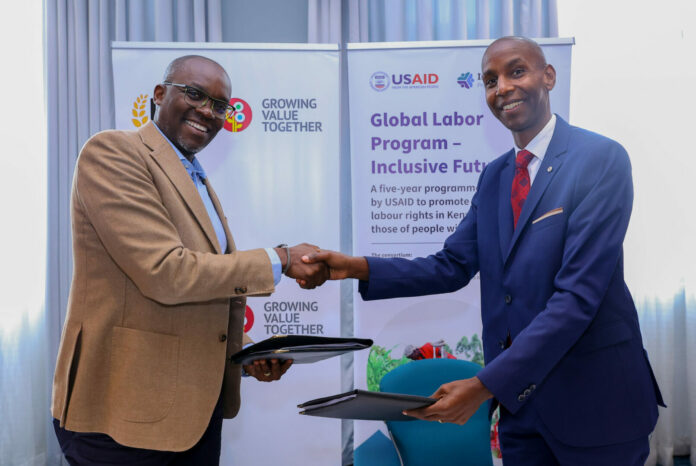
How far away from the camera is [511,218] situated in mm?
1932

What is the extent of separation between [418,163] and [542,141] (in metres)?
2.01

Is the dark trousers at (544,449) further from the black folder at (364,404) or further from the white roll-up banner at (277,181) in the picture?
the white roll-up banner at (277,181)

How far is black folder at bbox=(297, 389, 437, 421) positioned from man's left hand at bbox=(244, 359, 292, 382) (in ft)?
2.10

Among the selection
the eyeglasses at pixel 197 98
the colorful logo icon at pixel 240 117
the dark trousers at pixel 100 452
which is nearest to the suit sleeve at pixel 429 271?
the eyeglasses at pixel 197 98

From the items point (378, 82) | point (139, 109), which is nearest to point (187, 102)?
point (139, 109)

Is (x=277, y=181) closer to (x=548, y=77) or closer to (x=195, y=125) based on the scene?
(x=195, y=125)

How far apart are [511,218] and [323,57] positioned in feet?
8.24

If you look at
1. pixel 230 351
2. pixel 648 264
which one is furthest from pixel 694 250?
pixel 230 351

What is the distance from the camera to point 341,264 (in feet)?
8.20

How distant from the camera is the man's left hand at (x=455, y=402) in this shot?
173 centimetres

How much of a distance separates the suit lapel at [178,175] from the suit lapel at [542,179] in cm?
107

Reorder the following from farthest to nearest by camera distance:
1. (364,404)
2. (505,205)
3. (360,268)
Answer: (360,268), (505,205), (364,404)

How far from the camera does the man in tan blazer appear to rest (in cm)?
182

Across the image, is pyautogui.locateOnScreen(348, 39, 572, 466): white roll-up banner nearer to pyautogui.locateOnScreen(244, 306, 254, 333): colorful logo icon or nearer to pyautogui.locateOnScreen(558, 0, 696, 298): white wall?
pyautogui.locateOnScreen(244, 306, 254, 333): colorful logo icon
